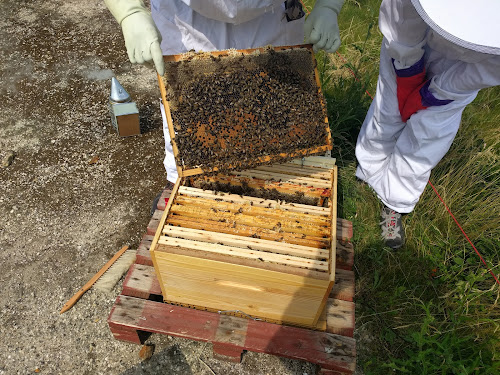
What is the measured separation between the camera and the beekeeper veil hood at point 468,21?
181cm

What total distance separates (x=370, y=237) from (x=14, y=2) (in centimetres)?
607

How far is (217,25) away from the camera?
2414 millimetres

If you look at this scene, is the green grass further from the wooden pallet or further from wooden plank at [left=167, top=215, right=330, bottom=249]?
wooden plank at [left=167, top=215, right=330, bottom=249]

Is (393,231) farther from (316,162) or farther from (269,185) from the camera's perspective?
(269,185)

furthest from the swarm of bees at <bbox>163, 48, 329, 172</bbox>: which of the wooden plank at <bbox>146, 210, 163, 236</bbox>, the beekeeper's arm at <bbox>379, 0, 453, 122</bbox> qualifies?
the wooden plank at <bbox>146, 210, 163, 236</bbox>

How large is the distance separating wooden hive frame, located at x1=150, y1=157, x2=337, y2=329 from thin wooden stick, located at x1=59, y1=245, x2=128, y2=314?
80cm

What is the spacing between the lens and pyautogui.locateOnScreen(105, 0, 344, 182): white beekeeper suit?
7.11 feet

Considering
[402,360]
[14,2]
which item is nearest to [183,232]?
[402,360]

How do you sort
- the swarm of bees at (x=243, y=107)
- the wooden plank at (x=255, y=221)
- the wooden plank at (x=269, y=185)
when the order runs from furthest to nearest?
the wooden plank at (x=269, y=185)
the swarm of bees at (x=243, y=107)
the wooden plank at (x=255, y=221)

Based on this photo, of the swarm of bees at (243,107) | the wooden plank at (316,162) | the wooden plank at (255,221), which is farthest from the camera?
the wooden plank at (316,162)

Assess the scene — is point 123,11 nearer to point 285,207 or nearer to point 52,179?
Answer: point 285,207

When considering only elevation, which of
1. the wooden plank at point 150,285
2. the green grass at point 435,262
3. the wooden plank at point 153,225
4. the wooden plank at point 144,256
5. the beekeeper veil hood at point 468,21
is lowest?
the green grass at point 435,262

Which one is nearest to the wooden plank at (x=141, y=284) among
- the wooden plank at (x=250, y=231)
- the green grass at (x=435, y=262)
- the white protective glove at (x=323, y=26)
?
the wooden plank at (x=250, y=231)

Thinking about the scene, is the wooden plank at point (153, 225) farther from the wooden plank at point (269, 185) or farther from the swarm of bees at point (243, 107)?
the swarm of bees at point (243, 107)
